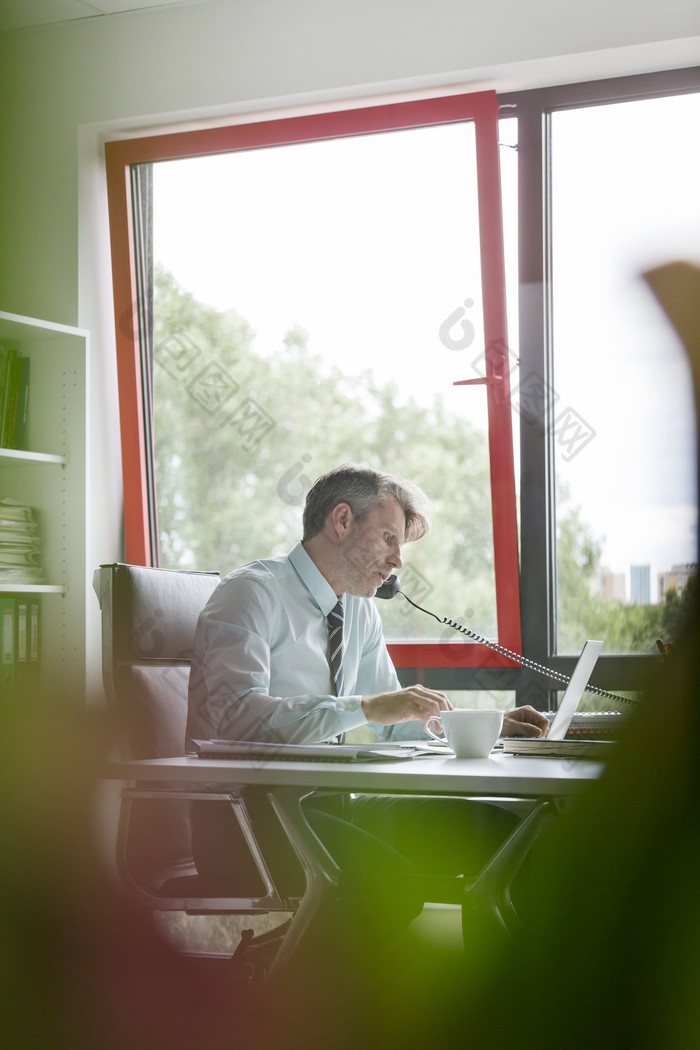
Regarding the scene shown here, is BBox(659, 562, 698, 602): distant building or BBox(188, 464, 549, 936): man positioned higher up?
BBox(659, 562, 698, 602): distant building

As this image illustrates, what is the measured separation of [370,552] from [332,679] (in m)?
0.31

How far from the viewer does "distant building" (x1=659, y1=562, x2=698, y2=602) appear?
1.51ft

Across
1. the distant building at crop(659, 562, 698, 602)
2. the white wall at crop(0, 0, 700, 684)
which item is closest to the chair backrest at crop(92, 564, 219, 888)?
the white wall at crop(0, 0, 700, 684)

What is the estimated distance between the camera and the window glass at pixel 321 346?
2.99 m

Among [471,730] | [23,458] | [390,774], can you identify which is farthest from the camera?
[23,458]

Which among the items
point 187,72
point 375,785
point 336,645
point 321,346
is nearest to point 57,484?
point 321,346

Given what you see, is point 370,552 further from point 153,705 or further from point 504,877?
point 504,877

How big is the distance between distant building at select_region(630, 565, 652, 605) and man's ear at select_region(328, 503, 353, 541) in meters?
0.94

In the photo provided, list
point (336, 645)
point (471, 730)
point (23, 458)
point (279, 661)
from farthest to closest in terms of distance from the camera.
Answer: point (23, 458) < point (336, 645) < point (279, 661) < point (471, 730)

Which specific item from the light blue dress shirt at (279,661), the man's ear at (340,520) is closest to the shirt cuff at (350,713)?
the light blue dress shirt at (279,661)

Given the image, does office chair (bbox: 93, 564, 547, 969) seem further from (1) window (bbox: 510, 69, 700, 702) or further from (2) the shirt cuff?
(1) window (bbox: 510, 69, 700, 702)

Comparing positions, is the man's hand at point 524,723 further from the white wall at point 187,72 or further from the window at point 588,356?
the white wall at point 187,72

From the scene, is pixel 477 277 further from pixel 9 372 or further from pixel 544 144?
pixel 9 372

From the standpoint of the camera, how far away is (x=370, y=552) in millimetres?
2291
